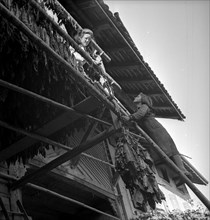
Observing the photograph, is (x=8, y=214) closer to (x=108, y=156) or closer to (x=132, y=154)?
(x=132, y=154)

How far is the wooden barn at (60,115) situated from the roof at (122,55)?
0.03m

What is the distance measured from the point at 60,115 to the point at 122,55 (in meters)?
5.13

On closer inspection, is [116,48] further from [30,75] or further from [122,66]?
[30,75]

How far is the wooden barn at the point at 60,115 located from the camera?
3.33m

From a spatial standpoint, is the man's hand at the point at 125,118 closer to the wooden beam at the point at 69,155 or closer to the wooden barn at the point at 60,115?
the wooden barn at the point at 60,115

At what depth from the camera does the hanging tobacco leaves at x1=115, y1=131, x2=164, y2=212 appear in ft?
11.3

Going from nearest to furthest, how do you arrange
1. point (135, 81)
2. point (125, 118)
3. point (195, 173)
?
point (125, 118) < point (135, 81) < point (195, 173)

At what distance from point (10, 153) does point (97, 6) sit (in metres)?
5.08

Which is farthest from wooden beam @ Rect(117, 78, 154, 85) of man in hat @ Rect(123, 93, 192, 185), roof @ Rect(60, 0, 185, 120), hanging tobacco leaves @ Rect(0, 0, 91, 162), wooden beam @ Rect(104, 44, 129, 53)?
hanging tobacco leaves @ Rect(0, 0, 91, 162)

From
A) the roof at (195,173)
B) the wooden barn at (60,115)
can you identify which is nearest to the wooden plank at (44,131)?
the wooden barn at (60,115)

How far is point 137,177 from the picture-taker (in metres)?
3.48

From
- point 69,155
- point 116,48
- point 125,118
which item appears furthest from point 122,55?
point 69,155

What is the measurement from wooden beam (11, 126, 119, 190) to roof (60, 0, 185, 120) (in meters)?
4.58

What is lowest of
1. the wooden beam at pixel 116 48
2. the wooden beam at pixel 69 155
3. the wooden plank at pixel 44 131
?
the wooden beam at pixel 69 155
